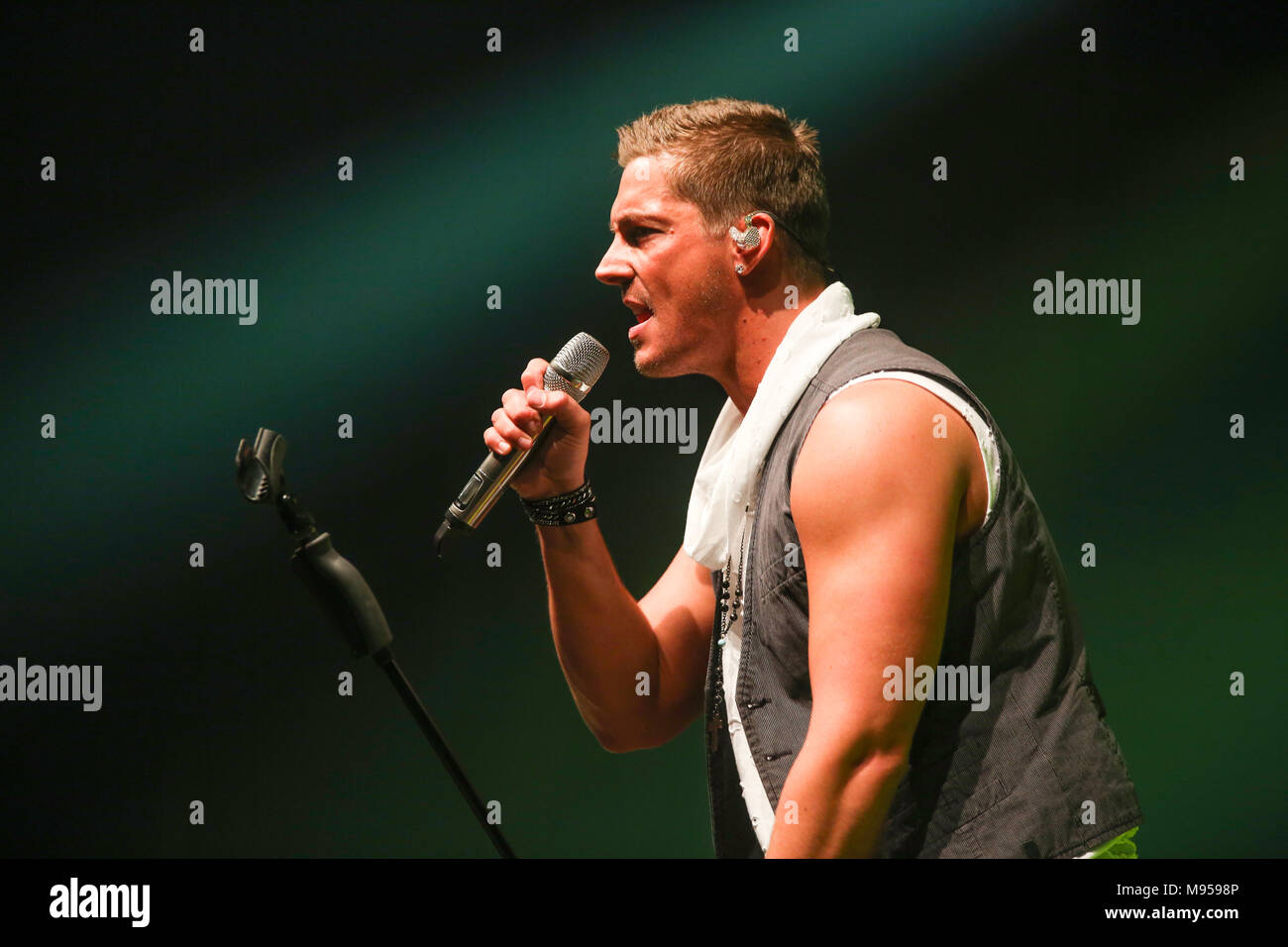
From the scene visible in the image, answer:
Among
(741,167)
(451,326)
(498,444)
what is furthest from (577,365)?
(451,326)

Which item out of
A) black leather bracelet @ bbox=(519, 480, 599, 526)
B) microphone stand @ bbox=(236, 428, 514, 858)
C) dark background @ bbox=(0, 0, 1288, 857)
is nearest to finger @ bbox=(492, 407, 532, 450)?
black leather bracelet @ bbox=(519, 480, 599, 526)

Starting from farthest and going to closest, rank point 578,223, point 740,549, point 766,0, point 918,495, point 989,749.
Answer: point 578,223 → point 766,0 → point 740,549 → point 989,749 → point 918,495

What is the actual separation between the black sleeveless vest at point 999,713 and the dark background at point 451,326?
3.48 feet

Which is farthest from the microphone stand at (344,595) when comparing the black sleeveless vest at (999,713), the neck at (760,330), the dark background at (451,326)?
the dark background at (451,326)

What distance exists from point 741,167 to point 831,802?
0.92m

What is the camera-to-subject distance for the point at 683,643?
72.4 inches

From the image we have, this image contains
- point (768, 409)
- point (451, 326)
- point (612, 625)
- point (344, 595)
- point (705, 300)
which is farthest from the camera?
point (451, 326)

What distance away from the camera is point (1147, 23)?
86.7 inches

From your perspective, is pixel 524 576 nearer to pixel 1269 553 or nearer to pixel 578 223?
pixel 578 223

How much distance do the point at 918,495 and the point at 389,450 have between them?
1.45m

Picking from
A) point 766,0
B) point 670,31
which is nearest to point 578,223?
point 670,31

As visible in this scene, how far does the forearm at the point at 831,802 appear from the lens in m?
1.19

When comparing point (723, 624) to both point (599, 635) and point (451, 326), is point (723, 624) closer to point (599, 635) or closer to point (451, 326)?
point (599, 635)

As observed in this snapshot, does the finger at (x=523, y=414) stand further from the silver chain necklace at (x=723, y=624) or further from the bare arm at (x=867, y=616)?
the bare arm at (x=867, y=616)
